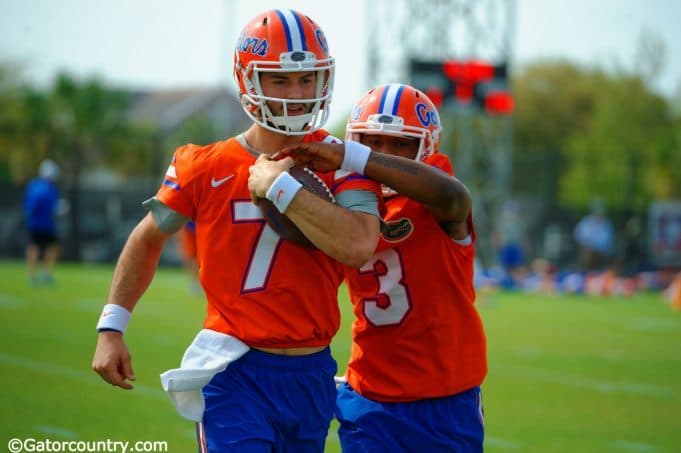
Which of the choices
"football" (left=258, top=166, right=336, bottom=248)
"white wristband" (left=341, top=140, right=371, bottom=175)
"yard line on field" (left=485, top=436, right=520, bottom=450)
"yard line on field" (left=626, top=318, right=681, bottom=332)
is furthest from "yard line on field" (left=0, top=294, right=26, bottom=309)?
"white wristband" (left=341, top=140, right=371, bottom=175)

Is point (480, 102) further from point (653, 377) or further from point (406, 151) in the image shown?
point (406, 151)

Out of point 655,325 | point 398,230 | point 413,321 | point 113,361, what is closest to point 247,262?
point 113,361

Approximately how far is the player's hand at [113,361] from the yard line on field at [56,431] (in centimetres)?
291

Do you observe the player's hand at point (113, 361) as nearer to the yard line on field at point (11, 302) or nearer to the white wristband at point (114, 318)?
the white wristband at point (114, 318)

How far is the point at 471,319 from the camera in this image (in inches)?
153

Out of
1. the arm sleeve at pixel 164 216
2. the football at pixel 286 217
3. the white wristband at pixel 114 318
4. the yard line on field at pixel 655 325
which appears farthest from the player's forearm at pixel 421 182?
the yard line on field at pixel 655 325

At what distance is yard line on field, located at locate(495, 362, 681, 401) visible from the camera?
855 cm

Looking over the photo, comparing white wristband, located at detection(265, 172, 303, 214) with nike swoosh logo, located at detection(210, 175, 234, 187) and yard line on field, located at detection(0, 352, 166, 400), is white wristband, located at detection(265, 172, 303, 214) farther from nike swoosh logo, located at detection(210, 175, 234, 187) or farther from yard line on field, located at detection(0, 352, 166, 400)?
yard line on field, located at detection(0, 352, 166, 400)

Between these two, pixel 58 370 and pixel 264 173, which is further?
pixel 58 370

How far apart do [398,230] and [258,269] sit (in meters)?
0.70

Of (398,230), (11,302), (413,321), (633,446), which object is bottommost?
(11,302)

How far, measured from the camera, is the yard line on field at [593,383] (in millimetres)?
8555

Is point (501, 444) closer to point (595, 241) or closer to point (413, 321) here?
point (413, 321)

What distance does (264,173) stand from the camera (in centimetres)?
316
